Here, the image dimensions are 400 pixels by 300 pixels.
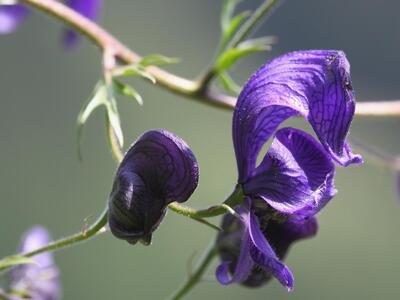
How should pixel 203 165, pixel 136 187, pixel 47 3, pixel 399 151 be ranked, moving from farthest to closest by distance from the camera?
pixel 399 151 < pixel 203 165 < pixel 47 3 < pixel 136 187

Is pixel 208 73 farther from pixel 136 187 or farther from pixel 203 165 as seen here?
pixel 203 165

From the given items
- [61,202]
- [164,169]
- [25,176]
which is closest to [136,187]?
[164,169]

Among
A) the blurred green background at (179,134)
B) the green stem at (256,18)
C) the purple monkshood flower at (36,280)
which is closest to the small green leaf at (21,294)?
the purple monkshood flower at (36,280)

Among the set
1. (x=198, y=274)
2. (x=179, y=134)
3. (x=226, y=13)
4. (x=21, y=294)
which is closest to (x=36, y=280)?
(x=21, y=294)

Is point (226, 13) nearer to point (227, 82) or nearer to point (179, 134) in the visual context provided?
point (227, 82)

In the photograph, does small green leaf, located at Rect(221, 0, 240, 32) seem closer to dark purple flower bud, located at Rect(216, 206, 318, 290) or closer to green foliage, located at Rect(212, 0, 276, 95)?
green foliage, located at Rect(212, 0, 276, 95)

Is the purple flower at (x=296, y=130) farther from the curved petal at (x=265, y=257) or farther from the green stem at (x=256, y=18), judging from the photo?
the green stem at (x=256, y=18)
